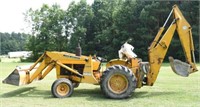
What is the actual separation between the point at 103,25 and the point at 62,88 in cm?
3961

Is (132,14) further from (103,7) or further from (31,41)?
(31,41)

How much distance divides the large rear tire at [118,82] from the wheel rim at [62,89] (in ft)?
3.40

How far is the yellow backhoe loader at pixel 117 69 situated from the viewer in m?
8.95

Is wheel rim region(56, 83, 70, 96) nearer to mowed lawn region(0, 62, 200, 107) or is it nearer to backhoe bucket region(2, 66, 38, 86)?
mowed lawn region(0, 62, 200, 107)

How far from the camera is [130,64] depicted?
947 cm

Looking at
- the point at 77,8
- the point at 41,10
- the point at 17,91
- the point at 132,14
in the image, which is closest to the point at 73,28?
the point at 77,8

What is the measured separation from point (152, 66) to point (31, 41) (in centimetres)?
4334

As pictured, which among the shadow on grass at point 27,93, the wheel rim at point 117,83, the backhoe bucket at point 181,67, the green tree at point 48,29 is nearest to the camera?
the wheel rim at point 117,83

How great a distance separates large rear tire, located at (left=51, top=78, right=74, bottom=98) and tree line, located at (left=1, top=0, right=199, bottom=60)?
28.1m

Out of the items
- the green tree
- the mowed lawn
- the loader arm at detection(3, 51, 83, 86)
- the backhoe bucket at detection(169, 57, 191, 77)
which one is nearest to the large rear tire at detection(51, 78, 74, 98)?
the mowed lawn

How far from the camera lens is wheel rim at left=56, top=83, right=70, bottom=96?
9.12m

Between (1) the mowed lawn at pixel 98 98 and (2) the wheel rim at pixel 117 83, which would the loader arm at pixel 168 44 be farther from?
(2) the wheel rim at pixel 117 83

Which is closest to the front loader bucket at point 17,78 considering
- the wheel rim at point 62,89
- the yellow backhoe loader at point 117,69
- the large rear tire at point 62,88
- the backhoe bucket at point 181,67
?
the yellow backhoe loader at point 117,69

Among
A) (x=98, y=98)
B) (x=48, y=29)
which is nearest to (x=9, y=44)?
(x=48, y=29)
